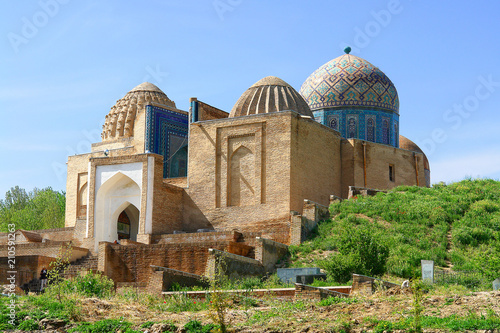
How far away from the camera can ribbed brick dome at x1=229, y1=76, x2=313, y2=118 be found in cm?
2203

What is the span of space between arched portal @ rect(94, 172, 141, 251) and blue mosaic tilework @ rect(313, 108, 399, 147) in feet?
27.0

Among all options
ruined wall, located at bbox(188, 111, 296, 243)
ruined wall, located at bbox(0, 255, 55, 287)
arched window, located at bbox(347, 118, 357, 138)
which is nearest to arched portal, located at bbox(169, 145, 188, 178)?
ruined wall, located at bbox(188, 111, 296, 243)

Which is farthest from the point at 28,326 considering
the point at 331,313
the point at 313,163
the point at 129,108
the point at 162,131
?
the point at 129,108

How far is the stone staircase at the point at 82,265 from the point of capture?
16609 mm

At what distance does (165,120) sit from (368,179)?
6.62m

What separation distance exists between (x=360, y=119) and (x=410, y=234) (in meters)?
9.62

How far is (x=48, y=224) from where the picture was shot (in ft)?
88.4

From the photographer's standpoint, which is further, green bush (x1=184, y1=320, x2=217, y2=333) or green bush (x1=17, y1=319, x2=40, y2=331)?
green bush (x1=17, y1=319, x2=40, y2=331)

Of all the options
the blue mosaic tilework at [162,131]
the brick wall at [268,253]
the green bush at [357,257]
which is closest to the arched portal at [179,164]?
the blue mosaic tilework at [162,131]

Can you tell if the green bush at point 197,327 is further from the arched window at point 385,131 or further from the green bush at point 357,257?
the arched window at point 385,131

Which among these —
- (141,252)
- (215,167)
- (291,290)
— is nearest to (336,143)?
(215,167)

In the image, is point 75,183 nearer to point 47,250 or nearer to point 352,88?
point 47,250

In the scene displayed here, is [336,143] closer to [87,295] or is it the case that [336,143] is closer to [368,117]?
[368,117]

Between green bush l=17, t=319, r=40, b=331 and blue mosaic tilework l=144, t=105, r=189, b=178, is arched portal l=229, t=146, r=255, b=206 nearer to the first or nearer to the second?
blue mosaic tilework l=144, t=105, r=189, b=178
